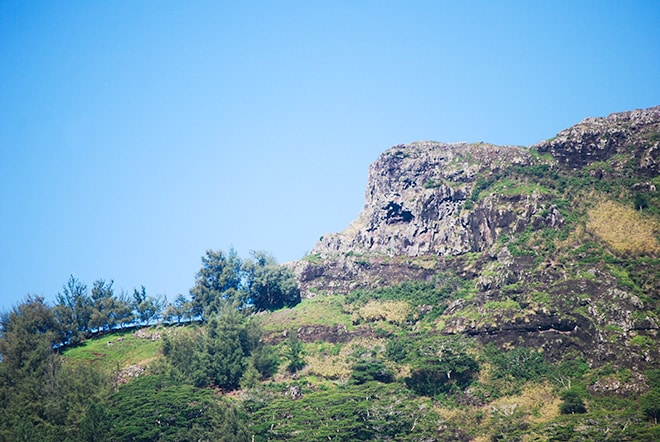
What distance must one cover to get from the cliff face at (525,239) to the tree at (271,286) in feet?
11.7

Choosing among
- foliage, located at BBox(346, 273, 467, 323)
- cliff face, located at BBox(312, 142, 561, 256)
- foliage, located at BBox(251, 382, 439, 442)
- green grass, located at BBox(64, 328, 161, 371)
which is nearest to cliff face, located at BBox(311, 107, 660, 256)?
cliff face, located at BBox(312, 142, 561, 256)

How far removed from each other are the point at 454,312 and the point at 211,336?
2864 cm

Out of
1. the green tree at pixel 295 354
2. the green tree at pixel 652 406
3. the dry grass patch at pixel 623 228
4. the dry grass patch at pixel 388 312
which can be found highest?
the dry grass patch at pixel 623 228

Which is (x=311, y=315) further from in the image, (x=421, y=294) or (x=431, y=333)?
(x=431, y=333)

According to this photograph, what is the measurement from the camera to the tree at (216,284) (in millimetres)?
93562

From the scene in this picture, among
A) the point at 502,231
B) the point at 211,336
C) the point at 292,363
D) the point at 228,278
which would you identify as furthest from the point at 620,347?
the point at 228,278

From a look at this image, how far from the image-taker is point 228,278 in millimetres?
96750

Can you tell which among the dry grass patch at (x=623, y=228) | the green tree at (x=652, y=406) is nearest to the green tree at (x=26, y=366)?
the green tree at (x=652, y=406)

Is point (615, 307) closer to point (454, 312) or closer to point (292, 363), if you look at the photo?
point (454, 312)

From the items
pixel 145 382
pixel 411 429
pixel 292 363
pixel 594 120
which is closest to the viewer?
pixel 411 429

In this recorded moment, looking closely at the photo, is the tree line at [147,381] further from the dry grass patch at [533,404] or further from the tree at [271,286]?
the dry grass patch at [533,404]

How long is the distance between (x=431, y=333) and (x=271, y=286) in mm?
27440

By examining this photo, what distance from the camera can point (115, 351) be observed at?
8375 centimetres

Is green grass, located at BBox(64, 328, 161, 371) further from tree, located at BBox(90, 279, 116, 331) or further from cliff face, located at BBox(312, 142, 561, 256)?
cliff face, located at BBox(312, 142, 561, 256)
